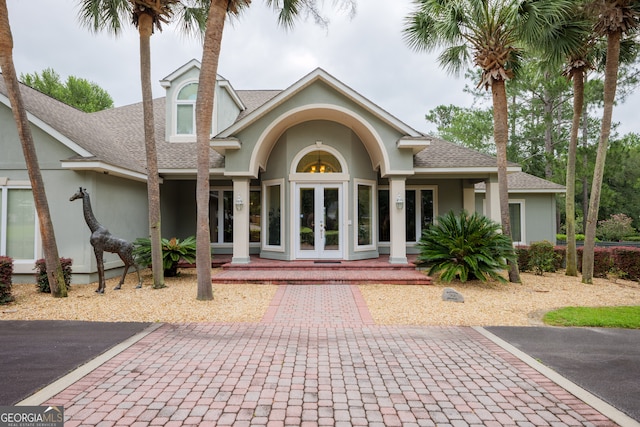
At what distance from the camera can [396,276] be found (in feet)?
31.8

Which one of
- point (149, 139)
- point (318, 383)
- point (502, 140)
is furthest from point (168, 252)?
point (502, 140)

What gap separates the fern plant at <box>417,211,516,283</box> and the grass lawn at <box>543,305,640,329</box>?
207 centimetres

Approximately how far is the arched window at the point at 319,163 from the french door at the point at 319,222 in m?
0.56

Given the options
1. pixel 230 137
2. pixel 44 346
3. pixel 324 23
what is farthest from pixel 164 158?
pixel 44 346

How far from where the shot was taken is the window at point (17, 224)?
9.32 meters

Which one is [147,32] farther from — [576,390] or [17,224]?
[576,390]

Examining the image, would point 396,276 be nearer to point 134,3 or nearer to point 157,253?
point 157,253

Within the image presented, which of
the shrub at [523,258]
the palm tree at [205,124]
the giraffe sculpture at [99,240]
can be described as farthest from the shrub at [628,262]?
the giraffe sculpture at [99,240]

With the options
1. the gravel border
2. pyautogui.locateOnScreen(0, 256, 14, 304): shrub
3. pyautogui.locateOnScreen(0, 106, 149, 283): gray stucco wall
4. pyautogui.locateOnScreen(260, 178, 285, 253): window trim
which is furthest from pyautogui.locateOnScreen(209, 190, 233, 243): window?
pyautogui.locateOnScreen(0, 256, 14, 304): shrub

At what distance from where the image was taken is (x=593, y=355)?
471 cm

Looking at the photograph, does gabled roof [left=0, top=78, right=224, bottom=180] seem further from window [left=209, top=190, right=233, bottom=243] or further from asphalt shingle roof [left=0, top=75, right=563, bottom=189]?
window [left=209, top=190, right=233, bottom=243]

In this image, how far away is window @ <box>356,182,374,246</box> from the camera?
12.2 metres

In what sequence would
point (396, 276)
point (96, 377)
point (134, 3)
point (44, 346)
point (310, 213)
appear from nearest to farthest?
point (96, 377) < point (44, 346) < point (134, 3) < point (396, 276) < point (310, 213)

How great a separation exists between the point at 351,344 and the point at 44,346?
4346 millimetres
